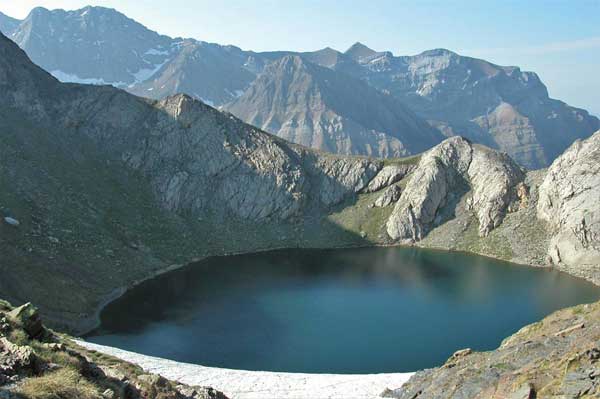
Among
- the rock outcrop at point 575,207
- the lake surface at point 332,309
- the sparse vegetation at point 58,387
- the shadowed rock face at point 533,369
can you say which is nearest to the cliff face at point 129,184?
the lake surface at point 332,309

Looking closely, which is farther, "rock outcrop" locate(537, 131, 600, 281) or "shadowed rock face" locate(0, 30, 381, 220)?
"shadowed rock face" locate(0, 30, 381, 220)

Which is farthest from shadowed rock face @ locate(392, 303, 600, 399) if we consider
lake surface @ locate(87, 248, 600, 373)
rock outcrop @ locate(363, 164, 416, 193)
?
rock outcrop @ locate(363, 164, 416, 193)

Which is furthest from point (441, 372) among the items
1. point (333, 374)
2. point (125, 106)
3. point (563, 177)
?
point (125, 106)

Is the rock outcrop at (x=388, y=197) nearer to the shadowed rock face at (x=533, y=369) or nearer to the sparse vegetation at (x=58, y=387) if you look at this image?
the shadowed rock face at (x=533, y=369)

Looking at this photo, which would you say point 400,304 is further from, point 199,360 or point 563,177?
point 563,177

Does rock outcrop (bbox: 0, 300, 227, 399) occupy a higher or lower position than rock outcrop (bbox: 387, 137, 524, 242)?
lower

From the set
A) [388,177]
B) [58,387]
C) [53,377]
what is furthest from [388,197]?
[58,387]

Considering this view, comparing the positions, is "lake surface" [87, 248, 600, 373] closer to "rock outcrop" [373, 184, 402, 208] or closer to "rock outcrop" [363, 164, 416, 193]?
"rock outcrop" [373, 184, 402, 208]
